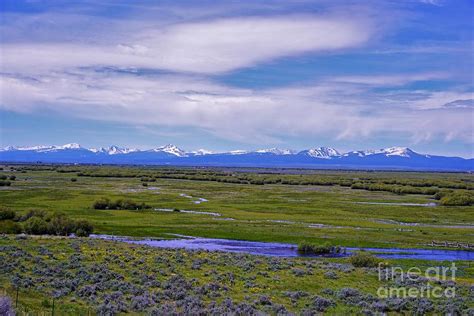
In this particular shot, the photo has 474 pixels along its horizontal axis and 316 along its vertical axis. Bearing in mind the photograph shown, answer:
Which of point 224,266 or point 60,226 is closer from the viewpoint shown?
point 224,266

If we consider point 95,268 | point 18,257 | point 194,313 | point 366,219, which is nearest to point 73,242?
point 18,257

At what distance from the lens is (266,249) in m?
40.4

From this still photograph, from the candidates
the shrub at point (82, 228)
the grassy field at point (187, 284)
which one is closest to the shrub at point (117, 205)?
the shrub at point (82, 228)

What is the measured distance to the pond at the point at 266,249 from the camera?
124 ft

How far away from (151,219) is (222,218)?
8.91 m

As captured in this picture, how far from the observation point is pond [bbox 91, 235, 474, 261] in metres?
37.9

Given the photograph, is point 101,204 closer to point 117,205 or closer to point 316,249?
point 117,205

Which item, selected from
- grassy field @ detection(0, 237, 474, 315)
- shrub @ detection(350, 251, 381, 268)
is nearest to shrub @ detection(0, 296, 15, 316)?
grassy field @ detection(0, 237, 474, 315)

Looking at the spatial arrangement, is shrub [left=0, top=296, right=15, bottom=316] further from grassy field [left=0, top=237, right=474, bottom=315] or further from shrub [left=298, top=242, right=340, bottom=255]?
shrub [left=298, top=242, right=340, bottom=255]

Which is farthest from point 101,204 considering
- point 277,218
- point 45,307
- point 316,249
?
point 45,307

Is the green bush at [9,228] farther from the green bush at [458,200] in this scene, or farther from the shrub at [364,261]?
the green bush at [458,200]

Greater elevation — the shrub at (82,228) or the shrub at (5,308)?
the shrub at (5,308)

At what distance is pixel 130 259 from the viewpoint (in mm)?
28766

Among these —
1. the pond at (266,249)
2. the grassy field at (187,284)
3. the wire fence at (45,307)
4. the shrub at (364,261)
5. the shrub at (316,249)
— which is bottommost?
the pond at (266,249)
